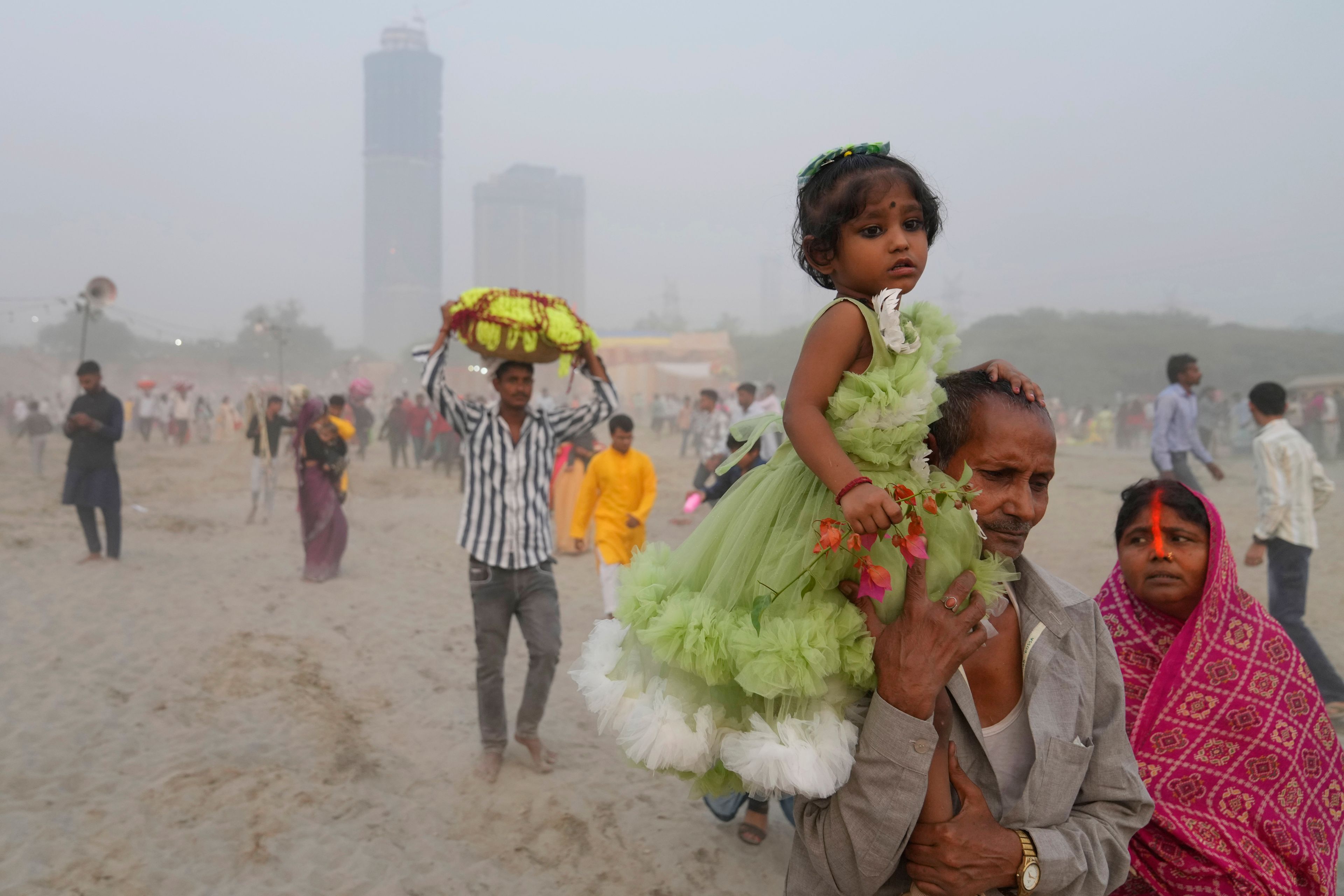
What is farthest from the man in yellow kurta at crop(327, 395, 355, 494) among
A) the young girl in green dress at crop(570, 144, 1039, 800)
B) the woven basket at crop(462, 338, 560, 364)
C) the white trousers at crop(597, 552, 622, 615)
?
the young girl in green dress at crop(570, 144, 1039, 800)

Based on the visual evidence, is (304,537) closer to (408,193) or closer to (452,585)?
(452,585)

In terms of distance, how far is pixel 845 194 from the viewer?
1.87 metres

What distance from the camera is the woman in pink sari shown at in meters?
2.31

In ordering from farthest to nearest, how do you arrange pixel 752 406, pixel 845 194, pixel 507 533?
pixel 752 406 < pixel 507 533 < pixel 845 194

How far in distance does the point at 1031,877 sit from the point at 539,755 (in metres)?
3.90

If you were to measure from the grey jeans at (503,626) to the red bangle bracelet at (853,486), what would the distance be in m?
3.45

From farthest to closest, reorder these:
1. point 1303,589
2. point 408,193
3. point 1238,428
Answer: point 408,193
point 1238,428
point 1303,589

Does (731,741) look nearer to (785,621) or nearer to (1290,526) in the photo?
(785,621)

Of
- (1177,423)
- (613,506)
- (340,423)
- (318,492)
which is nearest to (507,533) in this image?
(613,506)

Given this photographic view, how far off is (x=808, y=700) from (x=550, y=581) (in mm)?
3468

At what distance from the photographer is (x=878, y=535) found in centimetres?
151

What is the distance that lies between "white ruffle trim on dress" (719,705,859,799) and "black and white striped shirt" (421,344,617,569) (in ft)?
10.9

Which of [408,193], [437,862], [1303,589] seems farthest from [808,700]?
[408,193]

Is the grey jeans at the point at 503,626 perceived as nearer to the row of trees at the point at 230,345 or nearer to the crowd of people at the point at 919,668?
the crowd of people at the point at 919,668
